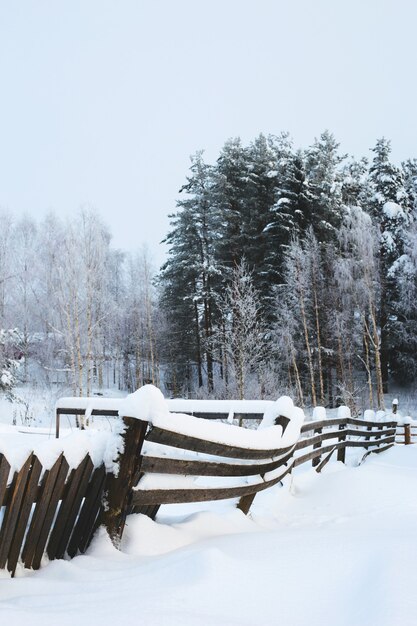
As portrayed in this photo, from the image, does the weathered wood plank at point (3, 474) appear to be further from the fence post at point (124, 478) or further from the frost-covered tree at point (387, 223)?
the frost-covered tree at point (387, 223)

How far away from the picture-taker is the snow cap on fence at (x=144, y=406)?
271 centimetres

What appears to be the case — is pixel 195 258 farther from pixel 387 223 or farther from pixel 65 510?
pixel 65 510

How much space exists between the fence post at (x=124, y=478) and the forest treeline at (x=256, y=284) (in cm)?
1943

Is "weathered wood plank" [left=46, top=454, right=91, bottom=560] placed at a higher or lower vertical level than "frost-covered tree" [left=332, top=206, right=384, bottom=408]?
lower

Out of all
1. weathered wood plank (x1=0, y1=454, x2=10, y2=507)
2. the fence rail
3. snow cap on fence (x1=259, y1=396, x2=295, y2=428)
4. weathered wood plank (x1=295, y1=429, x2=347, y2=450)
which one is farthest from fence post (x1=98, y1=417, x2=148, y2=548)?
weathered wood plank (x1=295, y1=429, x2=347, y2=450)

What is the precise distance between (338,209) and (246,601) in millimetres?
31876

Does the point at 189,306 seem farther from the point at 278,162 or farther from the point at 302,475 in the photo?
the point at 302,475

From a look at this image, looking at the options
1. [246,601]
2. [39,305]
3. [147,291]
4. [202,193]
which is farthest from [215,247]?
[246,601]

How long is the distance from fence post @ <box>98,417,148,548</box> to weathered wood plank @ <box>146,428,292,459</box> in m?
0.09

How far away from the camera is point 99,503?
2840 millimetres

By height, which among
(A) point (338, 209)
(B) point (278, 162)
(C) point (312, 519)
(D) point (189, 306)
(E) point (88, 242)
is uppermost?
(B) point (278, 162)

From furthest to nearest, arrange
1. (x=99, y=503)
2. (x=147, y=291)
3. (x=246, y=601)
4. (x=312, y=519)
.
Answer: (x=147, y=291) < (x=312, y=519) < (x=99, y=503) < (x=246, y=601)

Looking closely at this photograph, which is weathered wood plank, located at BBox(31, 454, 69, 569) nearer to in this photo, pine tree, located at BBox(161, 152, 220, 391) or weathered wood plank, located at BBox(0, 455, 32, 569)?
weathered wood plank, located at BBox(0, 455, 32, 569)

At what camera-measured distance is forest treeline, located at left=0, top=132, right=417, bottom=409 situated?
82.9 feet
